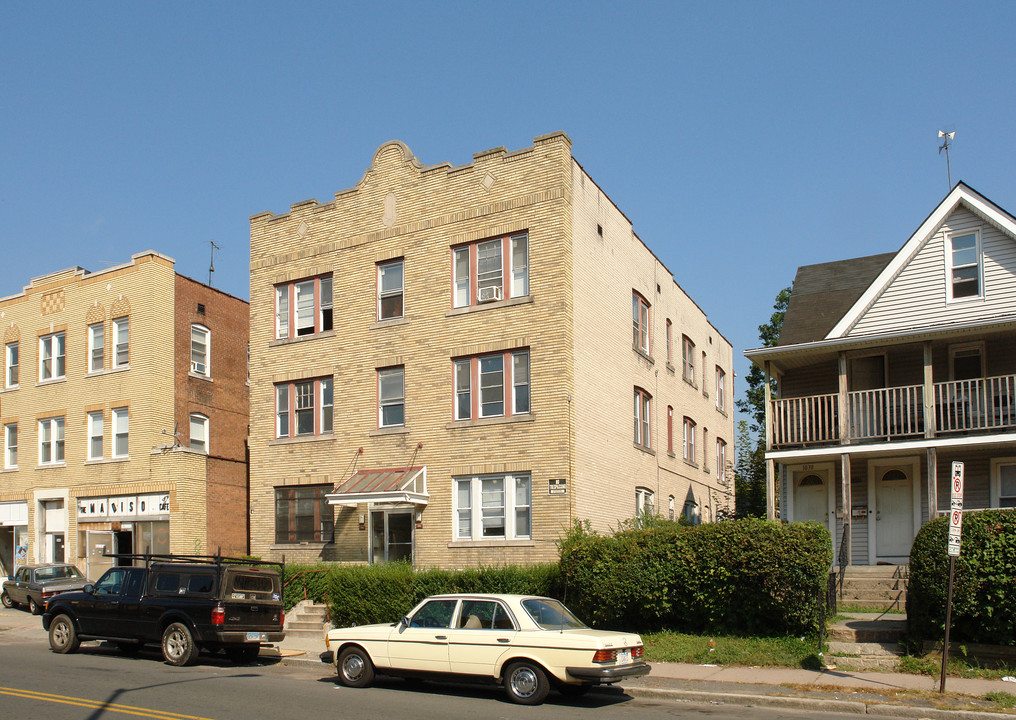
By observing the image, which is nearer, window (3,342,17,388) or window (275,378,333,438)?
window (275,378,333,438)

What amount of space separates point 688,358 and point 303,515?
14989 mm

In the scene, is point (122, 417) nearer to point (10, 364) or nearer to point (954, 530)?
point (10, 364)

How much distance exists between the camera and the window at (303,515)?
25688 mm

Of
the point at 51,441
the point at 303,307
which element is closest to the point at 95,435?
the point at 51,441

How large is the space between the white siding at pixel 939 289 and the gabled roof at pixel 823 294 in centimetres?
93

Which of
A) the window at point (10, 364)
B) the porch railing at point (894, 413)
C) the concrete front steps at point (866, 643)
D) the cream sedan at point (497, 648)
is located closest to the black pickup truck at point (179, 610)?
the cream sedan at point (497, 648)

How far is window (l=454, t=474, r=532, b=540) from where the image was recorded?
22828 mm

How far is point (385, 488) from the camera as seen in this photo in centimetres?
2353

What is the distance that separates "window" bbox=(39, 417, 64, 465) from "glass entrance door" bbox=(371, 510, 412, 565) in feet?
48.0

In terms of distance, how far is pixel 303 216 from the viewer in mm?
27250

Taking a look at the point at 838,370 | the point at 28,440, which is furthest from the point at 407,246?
the point at 28,440

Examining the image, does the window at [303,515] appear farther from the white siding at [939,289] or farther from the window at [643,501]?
the white siding at [939,289]

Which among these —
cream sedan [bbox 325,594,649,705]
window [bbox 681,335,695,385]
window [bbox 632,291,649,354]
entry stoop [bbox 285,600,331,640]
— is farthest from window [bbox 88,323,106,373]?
cream sedan [bbox 325,594,649,705]

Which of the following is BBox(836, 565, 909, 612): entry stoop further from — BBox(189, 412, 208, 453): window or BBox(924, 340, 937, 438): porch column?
BBox(189, 412, 208, 453): window
